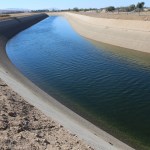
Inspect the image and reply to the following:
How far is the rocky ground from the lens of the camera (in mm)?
11500

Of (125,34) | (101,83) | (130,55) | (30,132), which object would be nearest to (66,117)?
(30,132)

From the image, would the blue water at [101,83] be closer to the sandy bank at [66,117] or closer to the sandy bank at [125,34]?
the sandy bank at [66,117]

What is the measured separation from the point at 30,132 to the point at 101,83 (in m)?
11.1

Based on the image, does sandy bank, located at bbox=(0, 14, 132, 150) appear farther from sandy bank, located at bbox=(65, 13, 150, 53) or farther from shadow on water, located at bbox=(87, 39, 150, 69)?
sandy bank, located at bbox=(65, 13, 150, 53)

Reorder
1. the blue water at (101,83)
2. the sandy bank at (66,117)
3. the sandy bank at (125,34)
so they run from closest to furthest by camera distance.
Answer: the sandy bank at (66,117), the blue water at (101,83), the sandy bank at (125,34)

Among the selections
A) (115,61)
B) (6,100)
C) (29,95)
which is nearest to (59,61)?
(115,61)

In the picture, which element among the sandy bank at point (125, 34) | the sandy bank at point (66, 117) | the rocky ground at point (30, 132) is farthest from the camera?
the sandy bank at point (125, 34)

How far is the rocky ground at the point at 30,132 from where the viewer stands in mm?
11500

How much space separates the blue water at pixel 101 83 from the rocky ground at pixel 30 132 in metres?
2.78

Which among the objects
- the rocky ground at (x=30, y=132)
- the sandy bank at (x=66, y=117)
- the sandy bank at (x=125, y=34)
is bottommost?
the sandy bank at (x=125, y=34)

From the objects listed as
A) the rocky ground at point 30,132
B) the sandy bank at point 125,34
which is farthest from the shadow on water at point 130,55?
the rocky ground at point 30,132

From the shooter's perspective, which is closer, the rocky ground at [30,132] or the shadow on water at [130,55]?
the rocky ground at [30,132]

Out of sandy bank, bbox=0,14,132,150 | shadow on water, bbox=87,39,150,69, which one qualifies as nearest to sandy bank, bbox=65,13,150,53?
shadow on water, bbox=87,39,150,69

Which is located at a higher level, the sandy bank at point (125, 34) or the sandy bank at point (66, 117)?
the sandy bank at point (66, 117)
